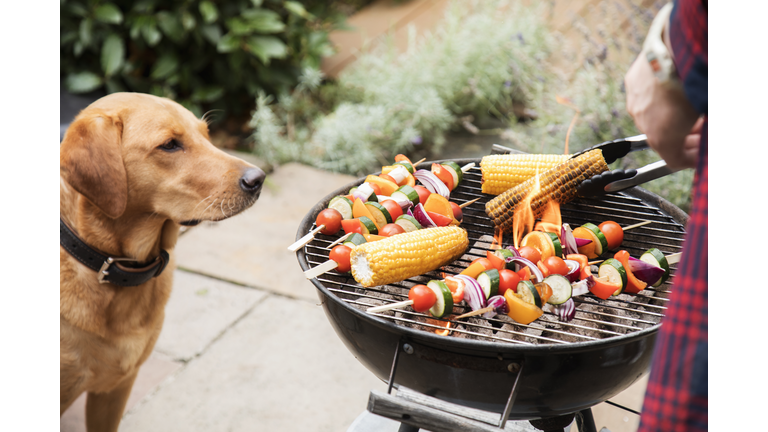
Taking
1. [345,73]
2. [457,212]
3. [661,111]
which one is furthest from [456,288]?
[345,73]

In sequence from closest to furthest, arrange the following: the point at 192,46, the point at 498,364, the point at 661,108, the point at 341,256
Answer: the point at 661,108 → the point at 498,364 → the point at 341,256 → the point at 192,46

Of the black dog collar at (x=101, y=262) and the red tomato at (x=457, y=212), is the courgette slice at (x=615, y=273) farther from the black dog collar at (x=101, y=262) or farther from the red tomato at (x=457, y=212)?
the black dog collar at (x=101, y=262)

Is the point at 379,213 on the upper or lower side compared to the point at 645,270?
lower

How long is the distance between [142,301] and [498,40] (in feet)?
14.6

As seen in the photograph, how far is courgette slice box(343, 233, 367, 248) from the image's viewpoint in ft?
5.81

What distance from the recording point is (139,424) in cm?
294

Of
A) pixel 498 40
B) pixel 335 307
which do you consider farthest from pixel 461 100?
pixel 335 307

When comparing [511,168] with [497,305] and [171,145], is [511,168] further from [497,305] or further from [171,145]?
[171,145]

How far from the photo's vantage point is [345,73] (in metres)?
6.04

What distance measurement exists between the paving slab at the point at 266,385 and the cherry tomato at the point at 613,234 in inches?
68.5

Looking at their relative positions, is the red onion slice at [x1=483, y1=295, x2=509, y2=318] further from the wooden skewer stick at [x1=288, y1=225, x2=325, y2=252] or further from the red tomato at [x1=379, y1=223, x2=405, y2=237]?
the wooden skewer stick at [x1=288, y1=225, x2=325, y2=252]

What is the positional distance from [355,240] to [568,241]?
0.72 m

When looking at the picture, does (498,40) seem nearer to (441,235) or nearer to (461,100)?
(461,100)

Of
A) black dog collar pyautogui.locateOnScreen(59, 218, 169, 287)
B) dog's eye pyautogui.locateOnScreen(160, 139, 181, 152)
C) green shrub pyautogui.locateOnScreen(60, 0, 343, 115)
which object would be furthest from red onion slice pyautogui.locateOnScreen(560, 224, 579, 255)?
green shrub pyautogui.locateOnScreen(60, 0, 343, 115)
